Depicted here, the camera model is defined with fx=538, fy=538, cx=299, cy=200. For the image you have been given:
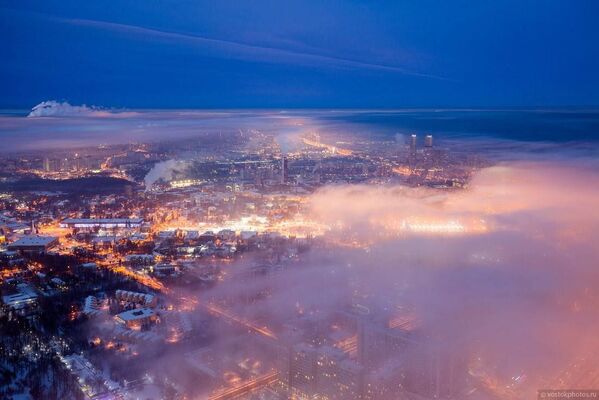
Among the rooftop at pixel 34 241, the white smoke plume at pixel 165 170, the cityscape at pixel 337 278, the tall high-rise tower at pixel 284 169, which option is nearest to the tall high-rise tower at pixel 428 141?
the cityscape at pixel 337 278

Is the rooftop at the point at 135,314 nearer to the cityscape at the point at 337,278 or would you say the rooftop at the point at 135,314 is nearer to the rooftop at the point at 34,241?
the cityscape at the point at 337,278

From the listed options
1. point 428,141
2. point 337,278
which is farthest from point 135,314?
point 428,141

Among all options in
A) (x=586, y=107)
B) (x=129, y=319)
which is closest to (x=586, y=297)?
(x=586, y=107)

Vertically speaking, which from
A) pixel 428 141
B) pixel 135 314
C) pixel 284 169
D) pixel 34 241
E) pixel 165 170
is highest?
pixel 428 141

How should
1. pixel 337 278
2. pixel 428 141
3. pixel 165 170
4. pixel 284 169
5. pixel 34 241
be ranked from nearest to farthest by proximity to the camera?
pixel 337 278 < pixel 34 241 < pixel 428 141 < pixel 284 169 < pixel 165 170

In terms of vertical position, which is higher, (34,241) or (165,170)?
(165,170)

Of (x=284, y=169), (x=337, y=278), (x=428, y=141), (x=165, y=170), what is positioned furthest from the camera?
(x=165, y=170)

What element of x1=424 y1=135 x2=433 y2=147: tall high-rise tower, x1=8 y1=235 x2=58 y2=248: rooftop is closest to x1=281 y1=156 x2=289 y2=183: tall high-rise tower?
x1=424 y1=135 x2=433 y2=147: tall high-rise tower

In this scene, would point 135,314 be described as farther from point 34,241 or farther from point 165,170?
point 165,170

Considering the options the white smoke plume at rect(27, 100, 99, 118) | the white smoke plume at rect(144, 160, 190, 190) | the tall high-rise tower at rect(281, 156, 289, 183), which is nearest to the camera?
the white smoke plume at rect(27, 100, 99, 118)

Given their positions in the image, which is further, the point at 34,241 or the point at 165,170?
the point at 165,170

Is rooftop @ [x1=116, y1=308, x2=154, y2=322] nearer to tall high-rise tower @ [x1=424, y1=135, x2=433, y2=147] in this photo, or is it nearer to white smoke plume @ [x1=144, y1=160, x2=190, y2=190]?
tall high-rise tower @ [x1=424, y1=135, x2=433, y2=147]
